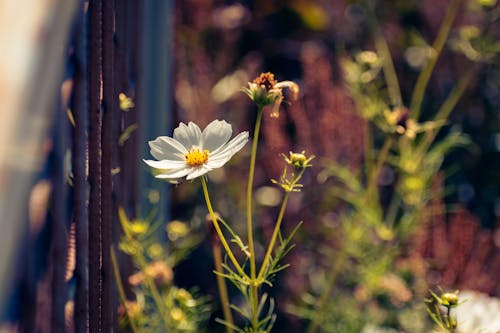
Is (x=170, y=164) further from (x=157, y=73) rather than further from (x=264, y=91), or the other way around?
(x=157, y=73)

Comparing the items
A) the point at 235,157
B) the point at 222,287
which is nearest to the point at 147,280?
the point at 222,287

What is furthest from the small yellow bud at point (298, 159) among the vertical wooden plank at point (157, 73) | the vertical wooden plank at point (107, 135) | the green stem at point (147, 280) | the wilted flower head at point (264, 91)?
the vertical wooden plank at point (157, 73)

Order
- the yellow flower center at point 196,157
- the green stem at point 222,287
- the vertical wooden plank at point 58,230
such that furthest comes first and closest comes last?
the green stem at point 222,287 < the yellow flower center at point 196,157 < the vertical wooden plank at point 58,230

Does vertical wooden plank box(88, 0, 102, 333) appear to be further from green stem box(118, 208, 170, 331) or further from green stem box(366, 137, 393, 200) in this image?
green stem box(366, 137, 393, 200)

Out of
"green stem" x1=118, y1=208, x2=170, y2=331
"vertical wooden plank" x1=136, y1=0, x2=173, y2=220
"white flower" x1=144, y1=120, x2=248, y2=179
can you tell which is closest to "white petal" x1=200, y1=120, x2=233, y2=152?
"white flower" x1=144, y1=120, x2=248, y2=179

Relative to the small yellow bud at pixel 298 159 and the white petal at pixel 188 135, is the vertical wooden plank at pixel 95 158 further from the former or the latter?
the small yellow bud at pixel 298 159
